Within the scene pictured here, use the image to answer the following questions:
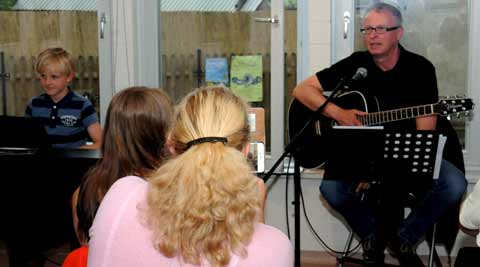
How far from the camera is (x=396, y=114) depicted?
347 cm

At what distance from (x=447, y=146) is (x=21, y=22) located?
267 centimetres

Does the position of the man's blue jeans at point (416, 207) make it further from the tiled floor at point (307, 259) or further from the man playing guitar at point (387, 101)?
the tiled floor at point (307, 259)

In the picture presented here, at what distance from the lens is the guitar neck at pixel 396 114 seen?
3.42 m

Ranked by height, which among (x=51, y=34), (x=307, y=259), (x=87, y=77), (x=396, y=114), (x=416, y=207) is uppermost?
(x=51, y=34)

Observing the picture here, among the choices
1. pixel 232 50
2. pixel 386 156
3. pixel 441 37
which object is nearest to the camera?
pixel 386 156

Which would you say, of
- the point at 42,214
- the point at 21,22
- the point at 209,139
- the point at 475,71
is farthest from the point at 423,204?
the point at 21,22

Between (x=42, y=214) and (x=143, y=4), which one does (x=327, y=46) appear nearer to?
(x=143, y=4)

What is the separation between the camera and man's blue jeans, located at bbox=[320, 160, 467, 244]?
11.6 ft

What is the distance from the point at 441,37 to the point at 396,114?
2.49 ft

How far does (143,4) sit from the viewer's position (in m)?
4.26

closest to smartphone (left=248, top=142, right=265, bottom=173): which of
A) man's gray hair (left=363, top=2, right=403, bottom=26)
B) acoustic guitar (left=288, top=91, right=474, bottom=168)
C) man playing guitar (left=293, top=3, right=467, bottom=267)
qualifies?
acoustic guitar (left=288, top=91, right=474, bottom=168)

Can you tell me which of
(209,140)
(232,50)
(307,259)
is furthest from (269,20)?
(209,140)

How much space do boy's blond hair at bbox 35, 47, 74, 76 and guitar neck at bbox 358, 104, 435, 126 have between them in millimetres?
1564

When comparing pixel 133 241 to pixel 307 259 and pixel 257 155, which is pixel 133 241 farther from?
pixel 307 259
